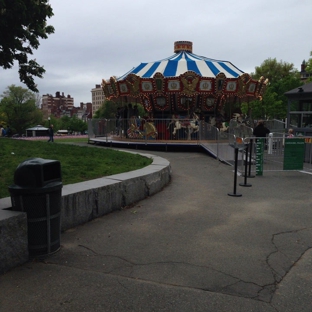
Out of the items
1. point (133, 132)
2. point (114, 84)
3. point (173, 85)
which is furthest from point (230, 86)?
point (114, 84)

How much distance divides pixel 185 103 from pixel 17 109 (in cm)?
6181

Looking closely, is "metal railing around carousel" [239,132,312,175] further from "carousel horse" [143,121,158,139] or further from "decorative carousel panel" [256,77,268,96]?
"decorative carousel panel" [256,77,268,96]

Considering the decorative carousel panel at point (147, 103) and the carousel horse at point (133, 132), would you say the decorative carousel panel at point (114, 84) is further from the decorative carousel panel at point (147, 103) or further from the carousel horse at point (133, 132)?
the carousel horse at point (133, 132)

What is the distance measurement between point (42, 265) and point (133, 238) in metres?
1.42

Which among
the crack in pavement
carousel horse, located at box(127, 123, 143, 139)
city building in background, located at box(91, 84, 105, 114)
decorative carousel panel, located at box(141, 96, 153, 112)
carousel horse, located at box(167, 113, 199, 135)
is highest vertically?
city building in background, located at box(91, 84, 105, 114)

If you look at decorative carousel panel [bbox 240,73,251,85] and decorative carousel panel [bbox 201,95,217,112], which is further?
decorative carousel panel [bbox 201,95,217,112]

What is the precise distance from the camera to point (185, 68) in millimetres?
20766

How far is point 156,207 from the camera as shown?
21.1 feet

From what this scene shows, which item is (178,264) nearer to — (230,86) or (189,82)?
(189,82)

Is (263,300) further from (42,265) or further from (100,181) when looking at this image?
(100,181)

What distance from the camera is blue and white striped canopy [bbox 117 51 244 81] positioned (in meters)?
20.3

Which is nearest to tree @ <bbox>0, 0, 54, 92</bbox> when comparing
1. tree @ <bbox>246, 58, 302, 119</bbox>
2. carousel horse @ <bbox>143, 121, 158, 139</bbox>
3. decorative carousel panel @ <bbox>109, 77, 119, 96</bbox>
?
decorative carousel panel @ <bbox>109, 77, 119, 96</bbox>

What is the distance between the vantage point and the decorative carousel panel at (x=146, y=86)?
777 inches

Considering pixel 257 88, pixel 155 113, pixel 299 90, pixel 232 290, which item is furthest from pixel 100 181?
pixel 257 88
